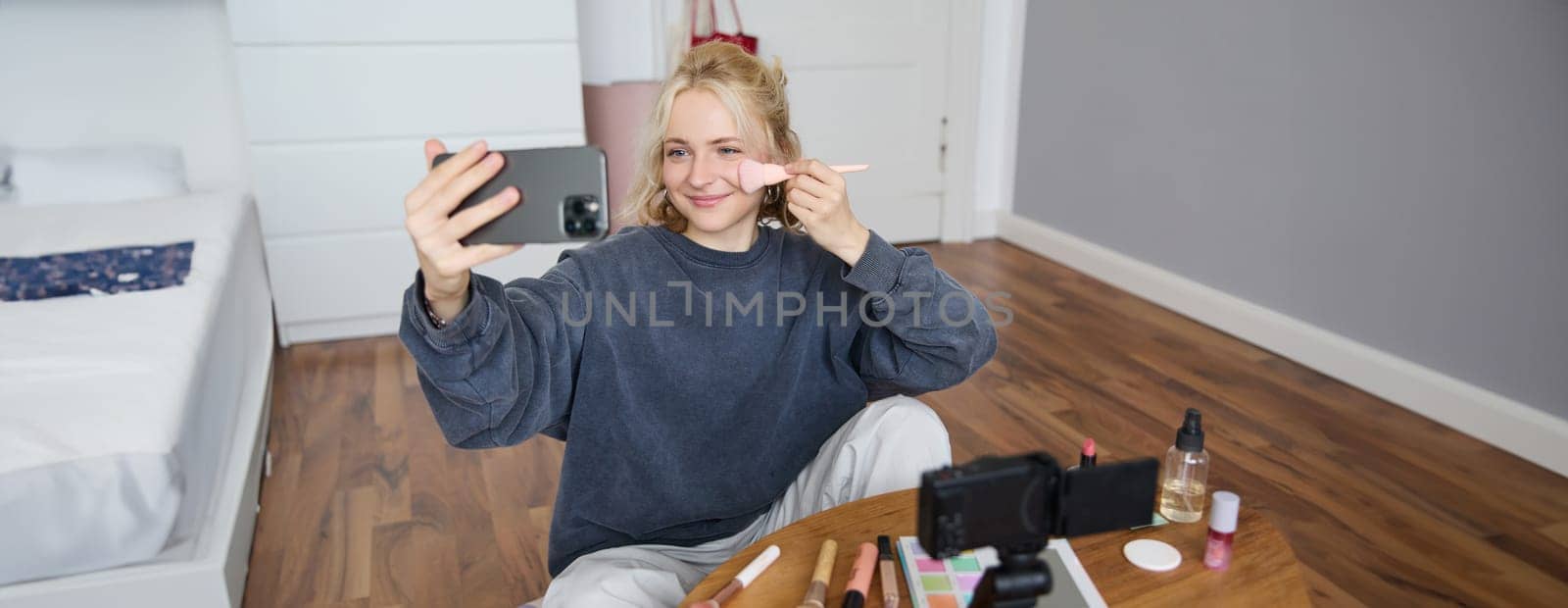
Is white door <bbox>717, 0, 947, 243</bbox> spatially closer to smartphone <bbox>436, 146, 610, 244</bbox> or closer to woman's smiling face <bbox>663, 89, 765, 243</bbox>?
woman's smiling face <bbox>663, 89, 765, 243</bbox>

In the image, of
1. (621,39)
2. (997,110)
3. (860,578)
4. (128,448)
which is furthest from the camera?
(997,110)

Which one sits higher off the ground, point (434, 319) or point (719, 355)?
point (434, 319)

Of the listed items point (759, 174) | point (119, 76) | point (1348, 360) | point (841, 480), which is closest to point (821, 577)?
point (841, 480)

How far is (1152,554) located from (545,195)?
685mm

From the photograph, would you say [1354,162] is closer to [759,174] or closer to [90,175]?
[759,174]

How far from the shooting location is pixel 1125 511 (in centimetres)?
71

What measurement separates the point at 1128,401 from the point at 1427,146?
87cm

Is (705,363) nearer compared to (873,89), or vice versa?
(705,363)

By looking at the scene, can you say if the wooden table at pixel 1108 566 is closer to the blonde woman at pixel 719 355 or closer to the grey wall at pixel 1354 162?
the blonde woman at pixel 719 355

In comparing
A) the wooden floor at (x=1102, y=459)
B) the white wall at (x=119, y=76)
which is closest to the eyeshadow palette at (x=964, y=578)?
the wooden floor at (x=1102, y=459)

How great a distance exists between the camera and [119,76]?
9.89ft

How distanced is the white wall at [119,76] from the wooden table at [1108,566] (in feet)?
9.00

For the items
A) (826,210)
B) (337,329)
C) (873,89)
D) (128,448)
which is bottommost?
(337,329)

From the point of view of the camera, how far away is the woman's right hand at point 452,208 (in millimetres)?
822
